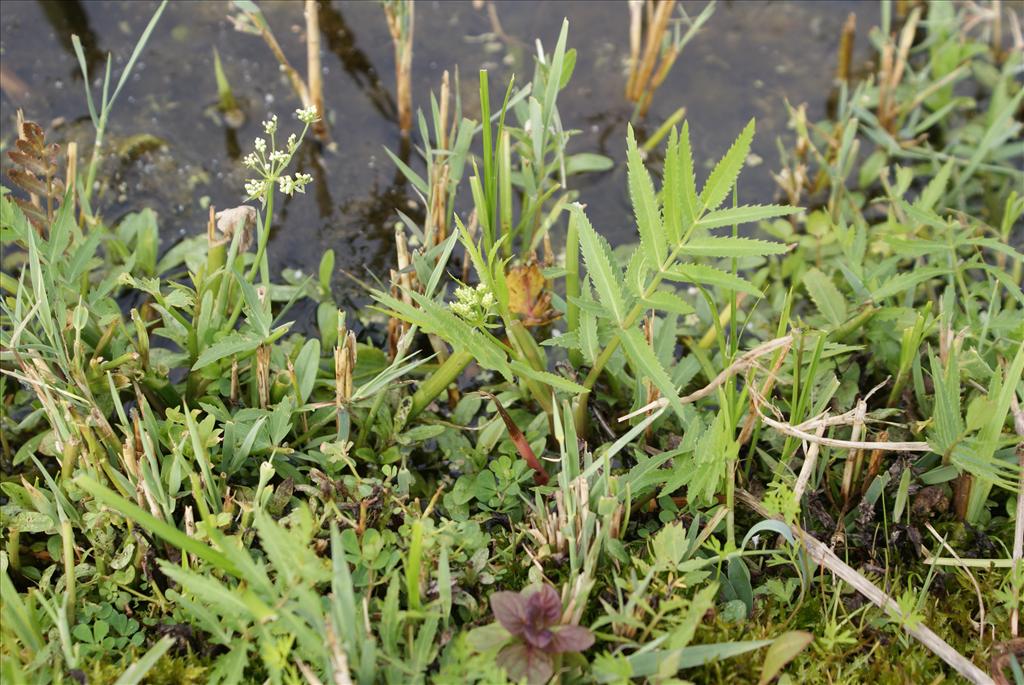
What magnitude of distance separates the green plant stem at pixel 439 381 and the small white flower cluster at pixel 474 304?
193 millimetres

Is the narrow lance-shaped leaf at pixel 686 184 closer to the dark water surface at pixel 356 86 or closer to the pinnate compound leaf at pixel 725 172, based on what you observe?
the pinnate compound leaf at pixel 725 172

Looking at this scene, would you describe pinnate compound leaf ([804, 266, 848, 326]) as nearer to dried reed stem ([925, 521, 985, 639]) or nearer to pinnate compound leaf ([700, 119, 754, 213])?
dried reed stem ([925, 521, 985, 639])

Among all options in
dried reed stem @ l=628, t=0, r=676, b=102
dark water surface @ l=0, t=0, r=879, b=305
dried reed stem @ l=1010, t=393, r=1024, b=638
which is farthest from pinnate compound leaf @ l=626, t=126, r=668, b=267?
dried reed stem @ l=628, t=0, r=676, b=102

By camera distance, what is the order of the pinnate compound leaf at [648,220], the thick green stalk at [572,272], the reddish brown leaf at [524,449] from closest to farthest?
the pinnate compound leaf at [648,220], the reddish brown leaf at [524,449], the thick green stalk at [572,272]

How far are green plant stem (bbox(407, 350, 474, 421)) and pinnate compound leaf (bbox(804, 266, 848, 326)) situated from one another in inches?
35.1

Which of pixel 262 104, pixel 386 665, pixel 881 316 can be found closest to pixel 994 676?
pixel 881 316

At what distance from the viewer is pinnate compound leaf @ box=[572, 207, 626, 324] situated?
1.67 metres

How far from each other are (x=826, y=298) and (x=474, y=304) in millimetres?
1028

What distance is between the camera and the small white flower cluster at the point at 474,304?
1.66 metres

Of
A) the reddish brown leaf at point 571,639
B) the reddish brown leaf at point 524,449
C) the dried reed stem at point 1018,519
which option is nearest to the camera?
the reddish brown leaf at point 571,639

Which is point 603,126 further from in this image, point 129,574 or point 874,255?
point 129,574

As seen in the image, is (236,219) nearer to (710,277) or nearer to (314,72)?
(314,72)

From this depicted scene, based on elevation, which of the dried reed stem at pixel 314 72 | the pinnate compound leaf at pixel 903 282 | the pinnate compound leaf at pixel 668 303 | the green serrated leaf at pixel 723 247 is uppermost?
the dried reed stem at pixel 314 72

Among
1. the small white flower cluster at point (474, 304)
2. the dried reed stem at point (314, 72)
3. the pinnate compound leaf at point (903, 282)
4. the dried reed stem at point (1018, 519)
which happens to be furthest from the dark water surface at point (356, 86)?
the dried reed stem at point (1018, 519)
